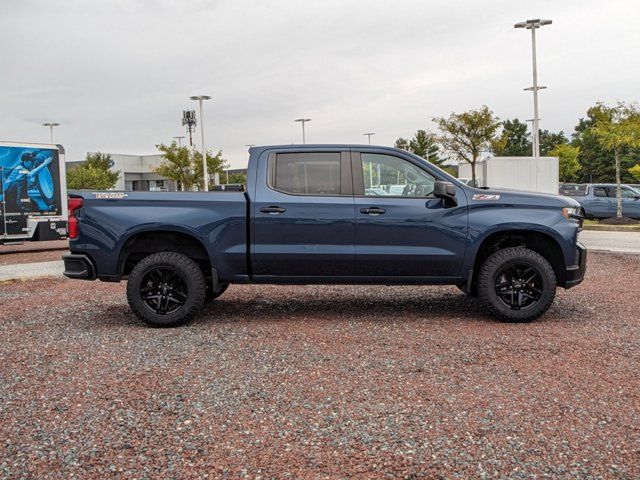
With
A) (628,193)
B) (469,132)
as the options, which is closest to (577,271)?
(628,193)

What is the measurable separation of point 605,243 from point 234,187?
11.4m

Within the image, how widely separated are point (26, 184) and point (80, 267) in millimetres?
9766

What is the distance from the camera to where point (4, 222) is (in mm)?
14539

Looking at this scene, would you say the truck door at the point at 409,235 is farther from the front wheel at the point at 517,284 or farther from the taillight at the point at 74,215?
the taillight at the point at 74,215

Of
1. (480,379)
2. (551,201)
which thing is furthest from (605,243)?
(480,379)

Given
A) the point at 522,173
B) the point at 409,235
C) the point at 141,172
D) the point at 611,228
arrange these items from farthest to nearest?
the point at 141,172 < the point at 522,173 < the point at 611,228 < the point at 409,235

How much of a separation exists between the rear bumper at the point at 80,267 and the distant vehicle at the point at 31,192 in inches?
368

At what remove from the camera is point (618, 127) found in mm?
22547

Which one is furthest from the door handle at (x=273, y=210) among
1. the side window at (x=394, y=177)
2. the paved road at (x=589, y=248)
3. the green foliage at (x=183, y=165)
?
the green foliage at (x=183, y=165)

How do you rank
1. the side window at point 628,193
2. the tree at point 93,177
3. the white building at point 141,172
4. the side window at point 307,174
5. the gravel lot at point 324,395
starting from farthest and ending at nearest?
the white building at point 141,172 < the tree at point 93,177 < the side window at point 628,193 < the side window at point 307,174 < the gravel lot at point 324,395

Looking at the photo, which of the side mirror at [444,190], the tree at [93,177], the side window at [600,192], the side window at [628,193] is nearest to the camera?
the side mirror at [444,190]

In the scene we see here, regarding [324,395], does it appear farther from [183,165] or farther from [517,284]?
[183,165]

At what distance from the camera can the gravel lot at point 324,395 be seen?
3289 mm

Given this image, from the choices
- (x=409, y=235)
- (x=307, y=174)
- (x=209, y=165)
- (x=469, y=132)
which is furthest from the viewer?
(x=209, y=165)
